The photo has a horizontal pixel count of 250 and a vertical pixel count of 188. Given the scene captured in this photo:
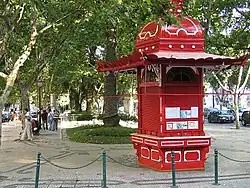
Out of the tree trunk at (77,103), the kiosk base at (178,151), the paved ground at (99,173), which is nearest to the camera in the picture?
the paved ground at (99,173)

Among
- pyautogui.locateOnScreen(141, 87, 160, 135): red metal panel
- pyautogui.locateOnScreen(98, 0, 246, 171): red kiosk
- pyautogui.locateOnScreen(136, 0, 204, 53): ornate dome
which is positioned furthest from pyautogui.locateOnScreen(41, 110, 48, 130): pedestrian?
pyautogui.locateOnScreen(136, 0, 204, 53): ornate dome

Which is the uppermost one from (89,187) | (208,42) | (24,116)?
(208,42)

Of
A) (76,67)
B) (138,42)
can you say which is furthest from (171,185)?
(76,67)

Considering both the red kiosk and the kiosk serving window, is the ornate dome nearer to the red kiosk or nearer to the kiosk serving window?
the red kiosk

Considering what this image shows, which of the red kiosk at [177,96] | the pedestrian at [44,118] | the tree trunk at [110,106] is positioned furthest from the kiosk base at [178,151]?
the pedestrian at [44,118]

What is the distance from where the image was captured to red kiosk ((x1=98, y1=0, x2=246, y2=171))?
41.5 feet

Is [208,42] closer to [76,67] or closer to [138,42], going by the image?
[138,42]

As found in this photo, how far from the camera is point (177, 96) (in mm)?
13000

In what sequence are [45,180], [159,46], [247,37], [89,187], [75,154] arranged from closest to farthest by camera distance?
[89,187] < [45,180] < [159,46] < [75,154] < [247,37]

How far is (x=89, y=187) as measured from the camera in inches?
424

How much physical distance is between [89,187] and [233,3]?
1397cm

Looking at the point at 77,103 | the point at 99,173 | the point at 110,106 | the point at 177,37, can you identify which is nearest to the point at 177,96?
the point at 177,37

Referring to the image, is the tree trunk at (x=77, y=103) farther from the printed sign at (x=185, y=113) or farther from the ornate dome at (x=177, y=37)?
the printed sign at (x=185, y=113)

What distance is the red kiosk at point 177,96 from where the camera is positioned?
12.7 m
